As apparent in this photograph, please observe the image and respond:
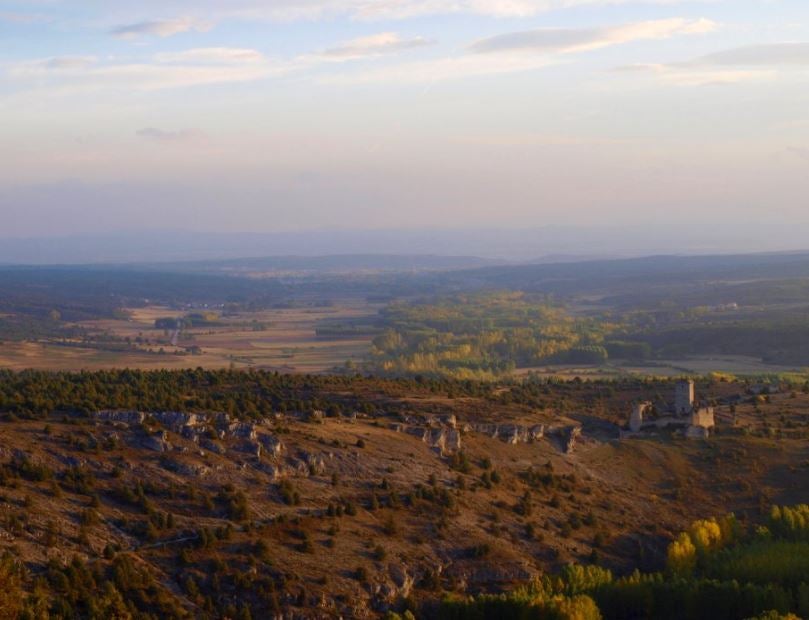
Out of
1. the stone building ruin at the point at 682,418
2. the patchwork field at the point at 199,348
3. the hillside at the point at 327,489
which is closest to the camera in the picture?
the hillside at the point at 327,489

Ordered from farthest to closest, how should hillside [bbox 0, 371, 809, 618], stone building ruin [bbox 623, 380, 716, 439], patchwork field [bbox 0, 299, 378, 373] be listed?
patchwork field [bbox 0, 299, 378, 373], stone building ruin [bbox 623, 380, 716, 439], hillside [bbox 0, 371, 809, 618]

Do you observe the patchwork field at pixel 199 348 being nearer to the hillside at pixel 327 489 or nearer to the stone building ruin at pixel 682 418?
the hillside at pixel 327 489

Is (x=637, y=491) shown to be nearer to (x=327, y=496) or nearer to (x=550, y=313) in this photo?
(x=327, y=496)

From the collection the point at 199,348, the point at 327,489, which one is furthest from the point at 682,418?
the point at 199,348

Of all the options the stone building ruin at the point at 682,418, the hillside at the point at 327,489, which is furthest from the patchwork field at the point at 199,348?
the stone building ruin at the point at 682,418

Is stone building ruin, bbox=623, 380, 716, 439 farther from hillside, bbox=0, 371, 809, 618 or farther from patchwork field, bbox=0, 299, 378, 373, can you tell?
patchwork field, bbox=0, 299, 378, 373

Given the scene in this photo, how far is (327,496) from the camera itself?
135 feet

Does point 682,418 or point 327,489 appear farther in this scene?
point 682,418

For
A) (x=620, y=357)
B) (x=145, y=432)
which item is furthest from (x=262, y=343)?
(x=145, y=432)

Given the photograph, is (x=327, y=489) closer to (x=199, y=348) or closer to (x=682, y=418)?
(x=682, y=418)

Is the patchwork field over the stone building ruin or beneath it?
beneath

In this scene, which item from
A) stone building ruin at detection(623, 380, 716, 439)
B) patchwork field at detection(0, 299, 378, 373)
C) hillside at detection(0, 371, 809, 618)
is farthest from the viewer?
patchwork field at detection(0, 299, 378, 373)

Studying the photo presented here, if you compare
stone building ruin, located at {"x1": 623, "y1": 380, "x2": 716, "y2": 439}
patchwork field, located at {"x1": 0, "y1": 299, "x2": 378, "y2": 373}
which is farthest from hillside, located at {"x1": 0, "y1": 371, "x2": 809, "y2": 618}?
patchwork field, located at {"x1": 0, "y1": 299, "x2": 378, "y2": 373}

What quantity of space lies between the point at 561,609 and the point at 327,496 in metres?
12.6
